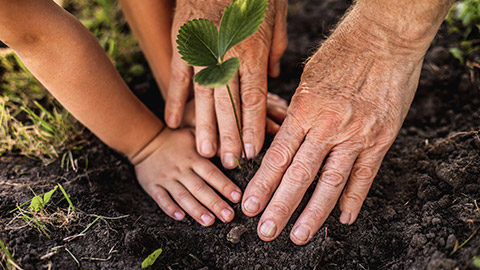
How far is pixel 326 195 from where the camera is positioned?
1.25 metres

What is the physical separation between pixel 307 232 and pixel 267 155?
29 centimetres

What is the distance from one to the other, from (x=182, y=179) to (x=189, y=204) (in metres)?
0.14

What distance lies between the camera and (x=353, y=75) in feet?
4.26

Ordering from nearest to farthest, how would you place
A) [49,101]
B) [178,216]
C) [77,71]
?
[77,71], [178,216], [49,101]

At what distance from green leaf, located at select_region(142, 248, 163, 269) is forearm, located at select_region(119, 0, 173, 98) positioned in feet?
3.06

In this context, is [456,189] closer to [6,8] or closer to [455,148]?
[455,148]

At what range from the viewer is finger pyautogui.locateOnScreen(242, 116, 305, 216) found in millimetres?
1300

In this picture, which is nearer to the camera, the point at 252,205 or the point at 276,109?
the point at 252,205

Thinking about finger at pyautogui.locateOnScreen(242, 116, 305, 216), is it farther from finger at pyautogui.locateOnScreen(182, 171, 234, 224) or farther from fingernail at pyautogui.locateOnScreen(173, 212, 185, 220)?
fingernail at pyautogui.locateOnScreen(173, 212, 185, 220)

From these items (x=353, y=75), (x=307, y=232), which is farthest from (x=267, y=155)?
(x=353, y=75)

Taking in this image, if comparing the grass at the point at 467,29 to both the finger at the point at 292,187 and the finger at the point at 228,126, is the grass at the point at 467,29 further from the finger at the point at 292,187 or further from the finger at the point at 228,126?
the finger at the point at 228,126

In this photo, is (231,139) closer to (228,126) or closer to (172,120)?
(228,126)

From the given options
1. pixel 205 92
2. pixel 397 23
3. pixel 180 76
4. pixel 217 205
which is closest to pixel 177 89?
pixel 180 76

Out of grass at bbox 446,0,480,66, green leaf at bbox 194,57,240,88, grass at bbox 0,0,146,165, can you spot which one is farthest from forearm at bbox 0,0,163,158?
grass at bbox 446,0,480,66
